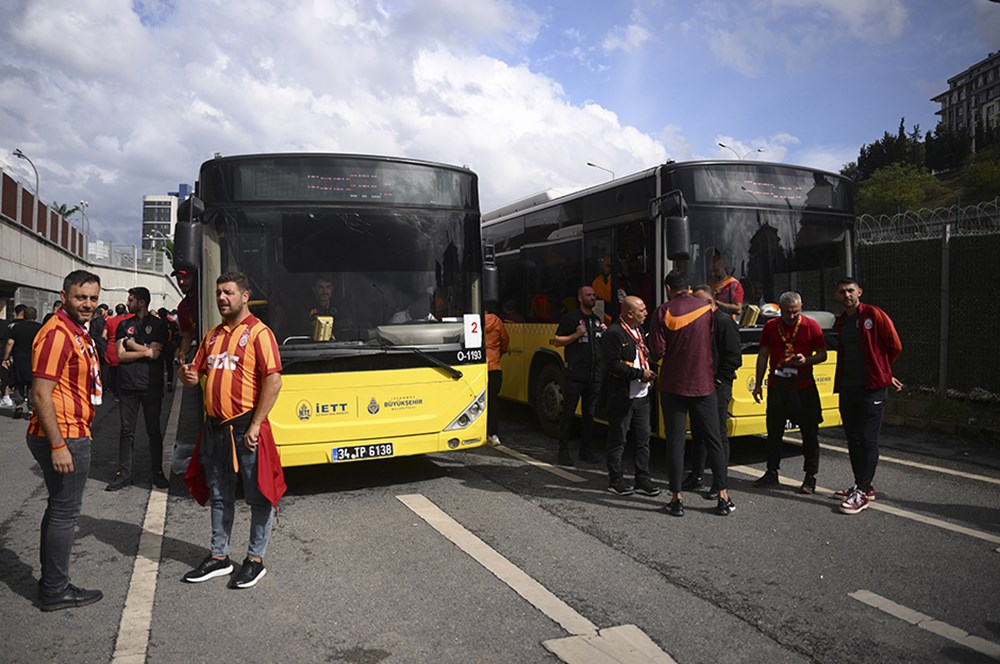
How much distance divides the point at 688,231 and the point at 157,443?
214 inches

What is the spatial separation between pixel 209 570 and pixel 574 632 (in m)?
2.33

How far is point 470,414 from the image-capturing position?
7367 millimetres

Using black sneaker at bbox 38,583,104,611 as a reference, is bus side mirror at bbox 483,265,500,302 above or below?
above

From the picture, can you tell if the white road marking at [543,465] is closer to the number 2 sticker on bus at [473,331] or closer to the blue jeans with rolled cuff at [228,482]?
the number 2 sticker on bus at [473,331]

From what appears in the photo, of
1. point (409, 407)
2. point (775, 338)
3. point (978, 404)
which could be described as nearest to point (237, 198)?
point (409, 407)

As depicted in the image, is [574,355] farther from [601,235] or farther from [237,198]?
[237,198]

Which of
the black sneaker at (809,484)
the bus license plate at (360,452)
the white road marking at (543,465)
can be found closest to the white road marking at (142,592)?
the bus license plate at (360,452)

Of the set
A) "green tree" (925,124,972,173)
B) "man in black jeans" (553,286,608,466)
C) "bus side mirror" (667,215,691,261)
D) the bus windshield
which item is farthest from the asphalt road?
"green tree" (925,124,972,173)

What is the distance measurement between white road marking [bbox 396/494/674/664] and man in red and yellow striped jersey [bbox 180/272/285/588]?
147cm

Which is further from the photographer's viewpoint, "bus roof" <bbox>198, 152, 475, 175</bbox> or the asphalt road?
"bus roof" <bbox>198, 152, 475, 175</bbox>

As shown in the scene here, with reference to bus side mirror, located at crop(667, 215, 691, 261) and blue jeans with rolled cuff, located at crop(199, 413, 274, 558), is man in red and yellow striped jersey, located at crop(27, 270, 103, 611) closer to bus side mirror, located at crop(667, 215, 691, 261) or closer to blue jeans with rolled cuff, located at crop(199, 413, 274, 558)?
blue jeans with rolled cuff, located at crop(199, 413, 274, 558)

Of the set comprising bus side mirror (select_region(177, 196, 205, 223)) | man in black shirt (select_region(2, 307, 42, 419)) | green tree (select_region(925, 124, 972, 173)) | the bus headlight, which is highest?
green tree (select_region(925, 124, 972, 173))

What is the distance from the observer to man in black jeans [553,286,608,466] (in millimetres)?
8453

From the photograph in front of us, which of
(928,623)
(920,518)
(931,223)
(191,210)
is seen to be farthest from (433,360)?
(931,223)
